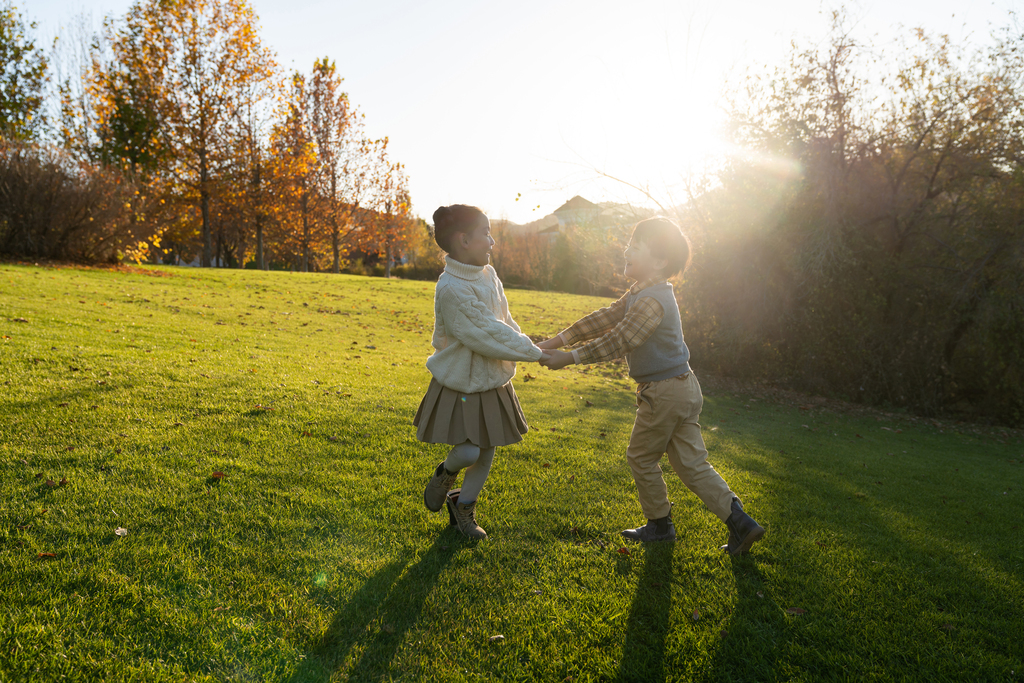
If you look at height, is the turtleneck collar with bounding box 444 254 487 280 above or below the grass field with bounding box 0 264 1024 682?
above

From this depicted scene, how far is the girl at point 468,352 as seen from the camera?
120 inches

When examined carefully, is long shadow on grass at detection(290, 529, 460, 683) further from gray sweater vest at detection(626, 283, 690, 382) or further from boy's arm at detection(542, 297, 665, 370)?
gray sweater vest at detection(626, 283, 690, 382)

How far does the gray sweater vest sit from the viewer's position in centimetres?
334

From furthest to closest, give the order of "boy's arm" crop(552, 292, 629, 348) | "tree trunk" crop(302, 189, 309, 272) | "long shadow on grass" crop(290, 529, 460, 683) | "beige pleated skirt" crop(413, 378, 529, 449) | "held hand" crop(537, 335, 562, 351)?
"tree trunk" crop(302, 189, 309, 272)
"boy's arm" crop(552, 292, 629, 348)
"held hand" crop(537, 335, 562, 351)
"beige pleated skirt" crop(413, 378, 529, 449)
"long shadow on grass" crop(290, 529, 460, 683)

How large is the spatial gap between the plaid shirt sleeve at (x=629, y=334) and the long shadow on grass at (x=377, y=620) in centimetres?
152

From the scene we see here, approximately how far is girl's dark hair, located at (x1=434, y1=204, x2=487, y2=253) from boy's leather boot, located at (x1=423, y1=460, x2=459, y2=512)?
1.43 metres

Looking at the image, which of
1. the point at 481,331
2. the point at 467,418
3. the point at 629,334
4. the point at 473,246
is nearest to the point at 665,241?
the point at 629,334

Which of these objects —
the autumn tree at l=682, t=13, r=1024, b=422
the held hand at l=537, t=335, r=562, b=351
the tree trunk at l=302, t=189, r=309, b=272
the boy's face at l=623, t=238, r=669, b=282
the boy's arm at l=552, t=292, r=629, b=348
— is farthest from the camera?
the tree trunk at l=302, t=189, r=309, b=272

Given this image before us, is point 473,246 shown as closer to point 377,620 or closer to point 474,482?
point 474,482

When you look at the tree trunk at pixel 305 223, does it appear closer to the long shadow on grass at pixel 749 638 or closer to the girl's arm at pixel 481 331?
the girl's arm at pixel 481 331

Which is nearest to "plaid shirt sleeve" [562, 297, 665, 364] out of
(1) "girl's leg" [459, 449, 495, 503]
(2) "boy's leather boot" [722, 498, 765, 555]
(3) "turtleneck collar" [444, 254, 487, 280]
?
(3) "turtleneck collar" [444, 254, 487, 280]

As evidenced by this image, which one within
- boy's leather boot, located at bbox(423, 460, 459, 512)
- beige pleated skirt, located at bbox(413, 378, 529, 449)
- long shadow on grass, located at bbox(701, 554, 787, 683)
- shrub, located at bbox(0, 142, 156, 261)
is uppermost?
shrub, located at bbox(0, 142, 156, 261)

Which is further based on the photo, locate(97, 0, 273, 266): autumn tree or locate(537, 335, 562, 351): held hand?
locate(97, 0, 273, 266): autumn tree

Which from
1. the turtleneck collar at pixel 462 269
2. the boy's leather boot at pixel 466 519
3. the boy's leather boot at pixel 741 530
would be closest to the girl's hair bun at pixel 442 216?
→ the turtleneck collar at pixel 462 269
